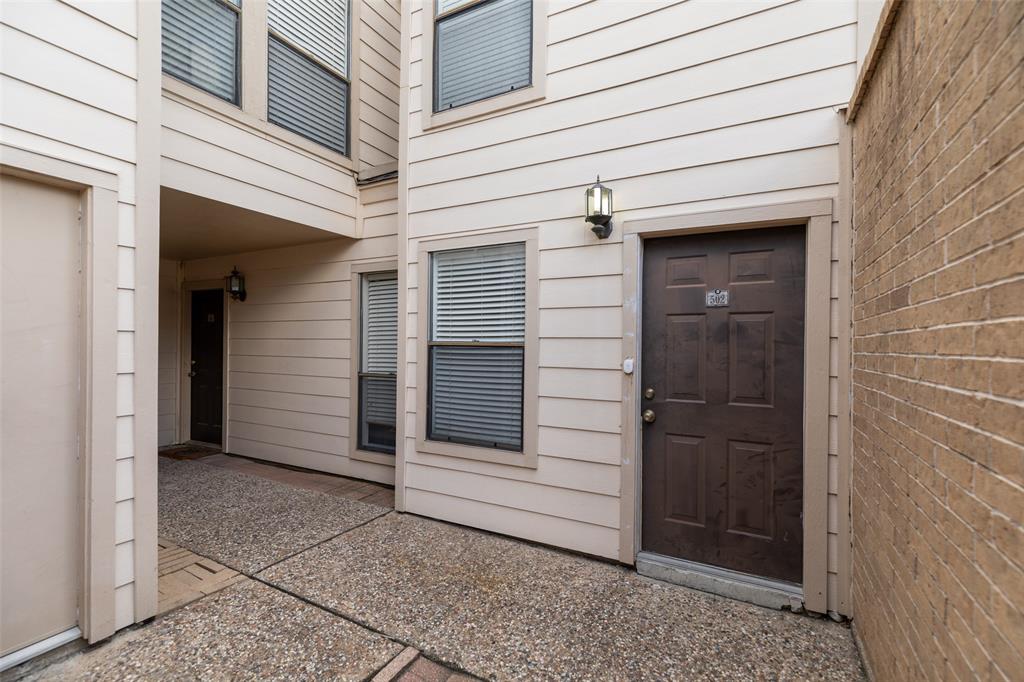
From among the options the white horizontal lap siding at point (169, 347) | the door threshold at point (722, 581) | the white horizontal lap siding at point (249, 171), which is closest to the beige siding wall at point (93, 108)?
the white horizontal lap siding at point (249, 171)

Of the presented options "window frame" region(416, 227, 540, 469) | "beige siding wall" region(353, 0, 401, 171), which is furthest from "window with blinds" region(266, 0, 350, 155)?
"window frame" region(416, 227, 540, 469)

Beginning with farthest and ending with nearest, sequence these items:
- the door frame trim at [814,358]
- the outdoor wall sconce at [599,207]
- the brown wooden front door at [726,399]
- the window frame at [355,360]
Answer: the window frame at [355,360] < the outdoor wall sconce at [599,207] < the brown wooden front door at [726,399] < the door frame trim at [814,358]

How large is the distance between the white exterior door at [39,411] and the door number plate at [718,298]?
302 centimetres

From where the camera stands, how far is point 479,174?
318 cm

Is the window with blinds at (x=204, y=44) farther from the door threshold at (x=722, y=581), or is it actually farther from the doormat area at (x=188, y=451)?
the door threshold at (x=722, y=581)

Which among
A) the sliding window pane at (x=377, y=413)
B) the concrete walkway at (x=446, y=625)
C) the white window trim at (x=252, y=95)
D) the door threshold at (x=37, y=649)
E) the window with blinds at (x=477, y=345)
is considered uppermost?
the white window trim at (x=252, y=95)

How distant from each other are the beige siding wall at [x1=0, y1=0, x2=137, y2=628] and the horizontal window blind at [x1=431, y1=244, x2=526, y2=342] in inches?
70.7

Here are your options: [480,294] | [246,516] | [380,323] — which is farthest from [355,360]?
[480,294]

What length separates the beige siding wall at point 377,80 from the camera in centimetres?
436

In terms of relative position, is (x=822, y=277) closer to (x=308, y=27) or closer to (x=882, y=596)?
(x=882, y=596)

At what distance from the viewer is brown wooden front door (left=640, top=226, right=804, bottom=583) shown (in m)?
2.36

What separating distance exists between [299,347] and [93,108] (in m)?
2.93

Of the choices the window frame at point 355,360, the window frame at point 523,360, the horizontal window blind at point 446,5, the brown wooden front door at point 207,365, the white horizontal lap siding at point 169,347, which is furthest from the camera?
the white horizontal lap siding at point 169,347

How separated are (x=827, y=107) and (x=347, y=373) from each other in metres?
4.03
